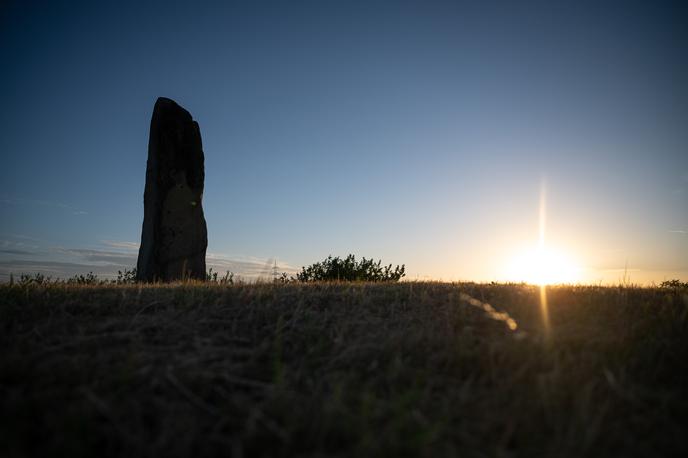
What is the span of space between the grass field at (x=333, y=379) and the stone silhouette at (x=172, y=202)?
4.77 metres

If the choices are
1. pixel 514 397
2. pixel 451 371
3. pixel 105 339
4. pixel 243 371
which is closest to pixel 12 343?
pixel 105 339

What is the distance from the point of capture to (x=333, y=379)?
259 cm

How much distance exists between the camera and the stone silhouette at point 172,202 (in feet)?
29.8

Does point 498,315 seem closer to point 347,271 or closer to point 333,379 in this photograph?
point 333,379

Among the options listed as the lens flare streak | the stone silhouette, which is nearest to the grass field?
the lens flare streak

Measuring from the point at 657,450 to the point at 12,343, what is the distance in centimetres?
430

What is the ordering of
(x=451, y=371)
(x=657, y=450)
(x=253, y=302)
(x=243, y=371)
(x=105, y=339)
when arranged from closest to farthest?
(x=657, y=450)
(x=243, y=371)
(x=451, y=371)
(x=105, y=339)
(x=253, y=302)

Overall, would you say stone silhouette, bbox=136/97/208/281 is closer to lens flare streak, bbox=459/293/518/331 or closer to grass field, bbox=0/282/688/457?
grass field, bbox=0/282/688/457

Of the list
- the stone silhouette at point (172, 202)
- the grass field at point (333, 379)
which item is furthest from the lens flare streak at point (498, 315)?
the stone silhouette at point (172, 202)

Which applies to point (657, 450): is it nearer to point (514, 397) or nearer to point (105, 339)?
point (514, 397)

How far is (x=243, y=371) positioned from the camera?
104 inches

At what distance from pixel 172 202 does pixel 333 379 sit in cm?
821

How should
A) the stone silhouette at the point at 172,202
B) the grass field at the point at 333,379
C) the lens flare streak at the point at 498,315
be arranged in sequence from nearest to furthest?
1. the grass field at the point at 333,379
2. the lens flare streak at the point at 498,315
3. the stone silhouette at the point at 172,202

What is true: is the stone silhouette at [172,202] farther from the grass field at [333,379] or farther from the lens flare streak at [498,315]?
the lens flare streak at [498,315]
